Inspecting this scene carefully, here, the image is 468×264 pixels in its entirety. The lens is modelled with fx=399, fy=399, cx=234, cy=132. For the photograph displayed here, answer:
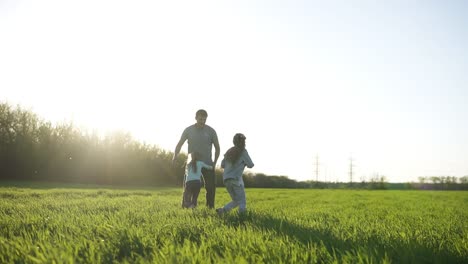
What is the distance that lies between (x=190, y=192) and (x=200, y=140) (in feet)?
4.04

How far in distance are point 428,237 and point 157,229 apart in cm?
326

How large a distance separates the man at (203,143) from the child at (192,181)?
0.70 feet

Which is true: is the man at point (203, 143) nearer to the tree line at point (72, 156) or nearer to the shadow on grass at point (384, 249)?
the shadow on grass at point (384, 249)

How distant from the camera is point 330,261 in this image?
3.22 meters

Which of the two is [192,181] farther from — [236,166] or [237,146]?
[237,146]

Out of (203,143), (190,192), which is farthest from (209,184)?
(203,143)

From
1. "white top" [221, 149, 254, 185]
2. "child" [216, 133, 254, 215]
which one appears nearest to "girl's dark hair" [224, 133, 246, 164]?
"child" [216, 133, 254, 215]

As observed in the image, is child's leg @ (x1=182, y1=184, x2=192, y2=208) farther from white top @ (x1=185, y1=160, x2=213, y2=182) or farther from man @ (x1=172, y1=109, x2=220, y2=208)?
man @ (x1=172, y1=109, x2=220, y2=208)

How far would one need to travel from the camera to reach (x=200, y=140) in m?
9.38

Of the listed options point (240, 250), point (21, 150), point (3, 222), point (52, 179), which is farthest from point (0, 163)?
point (240, 250)

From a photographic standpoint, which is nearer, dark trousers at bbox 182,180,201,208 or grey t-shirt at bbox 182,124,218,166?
dark trousers at bbox 182,180,201,208

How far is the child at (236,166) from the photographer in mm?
8164

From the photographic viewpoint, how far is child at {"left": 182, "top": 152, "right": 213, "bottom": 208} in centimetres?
901

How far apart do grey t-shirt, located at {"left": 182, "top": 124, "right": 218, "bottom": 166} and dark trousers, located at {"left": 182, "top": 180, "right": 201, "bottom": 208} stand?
0.66 meters
